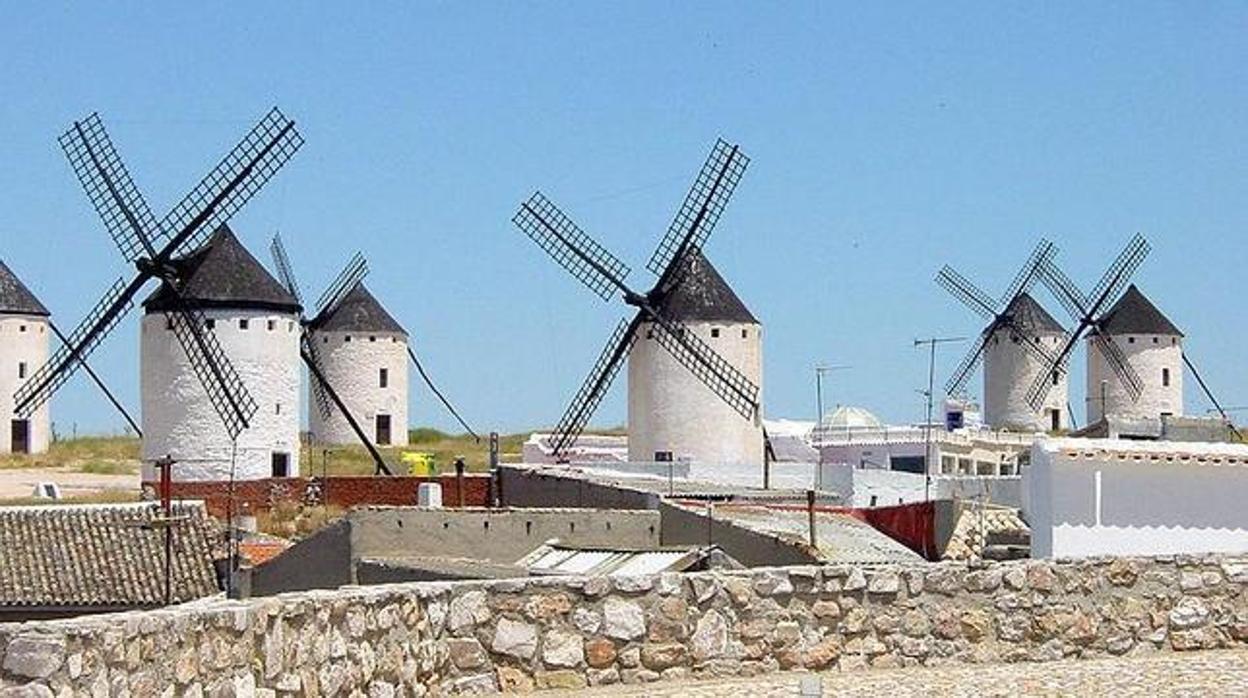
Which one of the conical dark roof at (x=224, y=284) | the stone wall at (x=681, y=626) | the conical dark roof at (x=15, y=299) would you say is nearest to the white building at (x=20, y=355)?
the conical dark roof at (x=15, y=299)

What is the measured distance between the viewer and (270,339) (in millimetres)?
45156

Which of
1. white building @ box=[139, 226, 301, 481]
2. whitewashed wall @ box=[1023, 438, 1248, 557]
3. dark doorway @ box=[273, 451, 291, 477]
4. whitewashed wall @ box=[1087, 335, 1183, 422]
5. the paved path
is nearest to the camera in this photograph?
the paved path

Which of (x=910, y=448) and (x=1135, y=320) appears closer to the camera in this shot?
(x=910, y=448)

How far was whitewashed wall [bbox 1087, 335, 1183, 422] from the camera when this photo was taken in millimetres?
71625

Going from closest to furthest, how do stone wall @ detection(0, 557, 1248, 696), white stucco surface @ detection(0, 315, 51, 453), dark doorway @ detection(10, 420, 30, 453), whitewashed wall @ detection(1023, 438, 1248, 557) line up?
stone wall @ detection(0, 557, 1248, 696) → whitewashed wall @ detection(1023, 438, 1248, 557) → white stucco surface @ detection(0, 315, 51, 453) → dark doorway @ detection(10, 420, 30, 453)

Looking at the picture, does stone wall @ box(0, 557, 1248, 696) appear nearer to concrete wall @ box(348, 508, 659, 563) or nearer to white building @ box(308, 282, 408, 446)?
concrete wall @ box(348, 508, 659, 563)

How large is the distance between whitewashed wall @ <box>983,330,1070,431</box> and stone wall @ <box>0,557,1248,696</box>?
62081mm

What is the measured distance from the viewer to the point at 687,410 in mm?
47344

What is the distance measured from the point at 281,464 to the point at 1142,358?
3542cm

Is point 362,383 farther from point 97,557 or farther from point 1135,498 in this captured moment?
point 1135,498

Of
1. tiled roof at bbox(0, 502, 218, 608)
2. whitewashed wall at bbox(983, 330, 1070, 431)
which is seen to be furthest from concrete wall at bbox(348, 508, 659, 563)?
whitewashed wall at bbox(983, 330, 1070, 431)

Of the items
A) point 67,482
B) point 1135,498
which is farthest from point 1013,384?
point 1135,498

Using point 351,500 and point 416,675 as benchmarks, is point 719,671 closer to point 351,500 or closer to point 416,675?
point 416,675

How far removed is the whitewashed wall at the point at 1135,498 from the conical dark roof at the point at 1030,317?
56088mm
